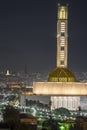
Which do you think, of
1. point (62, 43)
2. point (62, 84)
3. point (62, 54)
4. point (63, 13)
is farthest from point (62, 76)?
point (63, 13)

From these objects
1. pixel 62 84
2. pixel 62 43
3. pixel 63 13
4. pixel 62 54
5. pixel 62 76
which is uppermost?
pixel 63 13

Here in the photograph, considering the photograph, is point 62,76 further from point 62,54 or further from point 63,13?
point 63,13

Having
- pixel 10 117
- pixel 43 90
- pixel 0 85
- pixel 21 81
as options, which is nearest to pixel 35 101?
pixel 43 90

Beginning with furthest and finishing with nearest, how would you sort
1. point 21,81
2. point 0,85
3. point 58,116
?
point 21,81, point 0,85, point 58,116

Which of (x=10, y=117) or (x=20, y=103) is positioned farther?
(x=20, y=103)

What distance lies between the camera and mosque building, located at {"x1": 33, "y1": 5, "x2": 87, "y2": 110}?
96.2m

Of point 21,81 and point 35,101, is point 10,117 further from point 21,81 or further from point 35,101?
point 21,81

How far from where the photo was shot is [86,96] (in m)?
97.2

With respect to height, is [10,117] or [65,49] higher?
[65,49]

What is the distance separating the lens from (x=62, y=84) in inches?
3772

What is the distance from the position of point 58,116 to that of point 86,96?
44.1 feet

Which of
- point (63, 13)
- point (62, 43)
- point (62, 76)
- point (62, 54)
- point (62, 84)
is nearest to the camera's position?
point (62, 84)

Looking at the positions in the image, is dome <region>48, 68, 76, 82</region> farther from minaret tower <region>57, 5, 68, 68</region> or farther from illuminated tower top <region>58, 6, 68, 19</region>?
illuminated tower top <region>58, 6, 68, 19</region>

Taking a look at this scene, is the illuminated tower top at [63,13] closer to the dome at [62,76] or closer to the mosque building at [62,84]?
the mosque building at [62,84]
